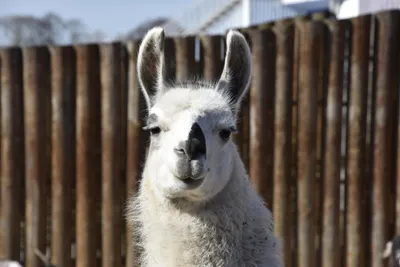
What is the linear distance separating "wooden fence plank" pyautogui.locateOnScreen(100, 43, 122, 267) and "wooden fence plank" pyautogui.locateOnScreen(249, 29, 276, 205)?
1437 millimetres

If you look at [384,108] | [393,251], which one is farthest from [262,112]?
[393,251]

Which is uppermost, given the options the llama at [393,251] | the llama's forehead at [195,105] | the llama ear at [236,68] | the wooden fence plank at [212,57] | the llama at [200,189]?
the wooden fence plank at [212,57]

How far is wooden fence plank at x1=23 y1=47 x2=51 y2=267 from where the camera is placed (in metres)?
5.84

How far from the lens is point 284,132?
5457mm

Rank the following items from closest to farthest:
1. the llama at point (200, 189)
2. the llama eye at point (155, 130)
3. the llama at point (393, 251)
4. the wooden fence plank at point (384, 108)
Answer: the llama at point (200, 189), the llama eye at point (155, 130), the llama at point (393, 251), the wooden fence plank at point (384, 108)

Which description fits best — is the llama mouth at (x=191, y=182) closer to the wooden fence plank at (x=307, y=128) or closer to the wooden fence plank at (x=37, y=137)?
the wooden fence plank at (x=307, y=128)

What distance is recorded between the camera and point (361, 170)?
17.6 feet

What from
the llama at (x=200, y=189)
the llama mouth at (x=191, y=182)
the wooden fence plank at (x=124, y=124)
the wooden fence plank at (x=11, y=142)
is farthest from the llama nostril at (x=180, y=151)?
the wooden fence plank at (x=11, y=142)

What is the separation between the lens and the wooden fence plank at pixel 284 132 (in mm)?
5453

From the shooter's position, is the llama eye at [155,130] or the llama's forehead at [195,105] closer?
the llama's forehead at [195,105]

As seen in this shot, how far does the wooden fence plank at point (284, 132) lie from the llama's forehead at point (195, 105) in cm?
252

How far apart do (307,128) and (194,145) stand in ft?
10.0

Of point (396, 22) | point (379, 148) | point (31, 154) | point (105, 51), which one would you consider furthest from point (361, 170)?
point (31, 154)

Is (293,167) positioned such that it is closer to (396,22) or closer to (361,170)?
(361,170)
